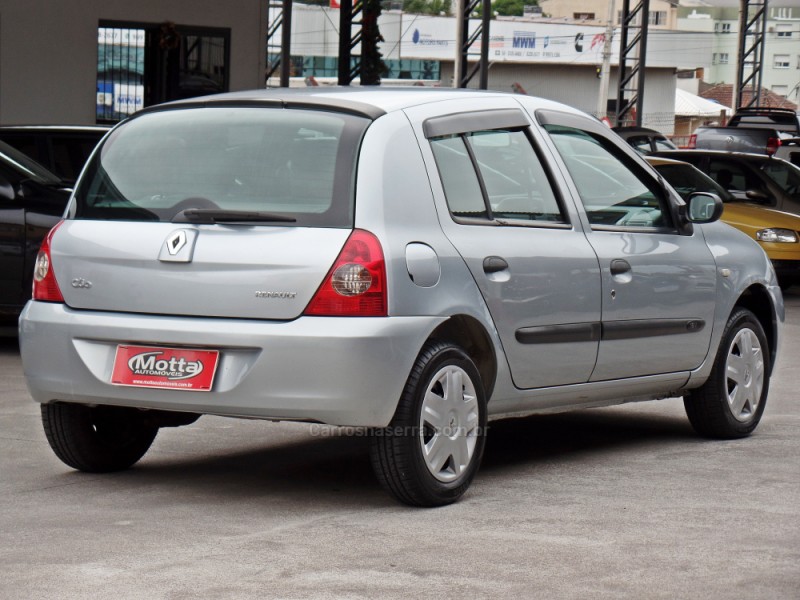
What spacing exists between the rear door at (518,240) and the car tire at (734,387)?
1.18 metres

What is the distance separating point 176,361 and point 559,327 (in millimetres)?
1679

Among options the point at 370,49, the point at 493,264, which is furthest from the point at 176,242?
the point at 370,49

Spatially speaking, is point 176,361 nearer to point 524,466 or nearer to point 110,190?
Result: point 110,190

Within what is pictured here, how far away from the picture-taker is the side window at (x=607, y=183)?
6.86 metres

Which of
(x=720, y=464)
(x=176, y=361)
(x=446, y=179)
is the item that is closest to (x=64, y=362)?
(x=176, y=361)

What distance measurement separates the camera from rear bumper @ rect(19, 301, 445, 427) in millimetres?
5484

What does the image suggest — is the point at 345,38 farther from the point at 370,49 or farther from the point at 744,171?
the point at 744,171

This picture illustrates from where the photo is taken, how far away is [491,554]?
5.09 metres

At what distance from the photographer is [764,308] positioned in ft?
26.7

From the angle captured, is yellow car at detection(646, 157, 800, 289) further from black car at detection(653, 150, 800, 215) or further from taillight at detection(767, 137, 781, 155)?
taillight at detection(767, 137, 781, 155)

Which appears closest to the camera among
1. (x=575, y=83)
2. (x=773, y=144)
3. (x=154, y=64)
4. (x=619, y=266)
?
(x=619, y=266)

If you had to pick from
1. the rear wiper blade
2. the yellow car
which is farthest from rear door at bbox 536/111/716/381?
the yellow car

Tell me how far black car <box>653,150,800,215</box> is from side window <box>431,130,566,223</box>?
11686mm

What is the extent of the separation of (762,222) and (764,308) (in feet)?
29.3
